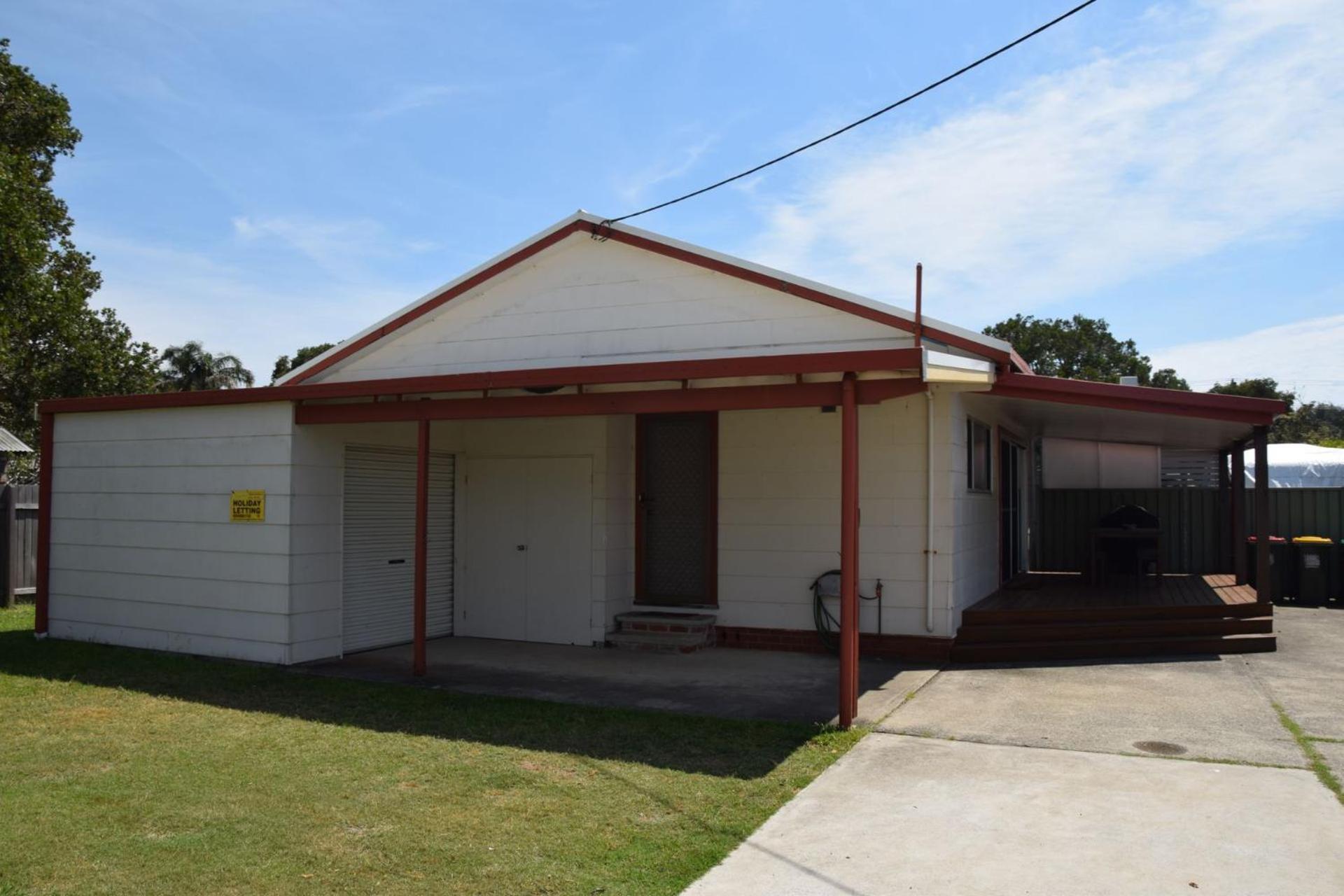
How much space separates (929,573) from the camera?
9.63 meters

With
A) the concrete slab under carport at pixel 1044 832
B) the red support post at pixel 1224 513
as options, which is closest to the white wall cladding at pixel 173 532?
the concrete slab under carport at pixel 1044 832

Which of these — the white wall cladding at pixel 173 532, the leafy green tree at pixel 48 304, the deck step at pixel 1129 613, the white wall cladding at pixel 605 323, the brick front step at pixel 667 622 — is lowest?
the brick front step at pixel 667 622

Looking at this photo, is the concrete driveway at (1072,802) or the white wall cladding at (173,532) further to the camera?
the white wall cladding at (173,532)

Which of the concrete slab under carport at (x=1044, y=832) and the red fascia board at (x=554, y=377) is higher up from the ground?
the red fascia board at (x=554, y=377)

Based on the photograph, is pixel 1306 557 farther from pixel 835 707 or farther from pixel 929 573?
pixel 835 707

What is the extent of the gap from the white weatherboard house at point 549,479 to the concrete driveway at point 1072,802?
219cm

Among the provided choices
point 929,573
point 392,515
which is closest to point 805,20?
point 929,573

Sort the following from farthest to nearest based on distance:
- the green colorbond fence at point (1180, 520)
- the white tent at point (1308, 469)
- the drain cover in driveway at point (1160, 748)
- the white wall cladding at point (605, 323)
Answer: the white tent at point (1308, 469)
the green colorbond fence at point (1180, 520)
the white wall cladding at point (605, 323)
the drain cover in driveway at point (1160, 748)

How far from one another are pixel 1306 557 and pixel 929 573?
323 inches

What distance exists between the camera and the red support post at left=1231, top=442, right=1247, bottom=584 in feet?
42.2

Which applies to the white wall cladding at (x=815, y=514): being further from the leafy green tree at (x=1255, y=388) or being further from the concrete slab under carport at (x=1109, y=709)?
the leafy green tree at (x=1255, y=388)

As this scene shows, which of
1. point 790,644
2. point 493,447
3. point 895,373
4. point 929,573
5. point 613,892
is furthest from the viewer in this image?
point 493,447

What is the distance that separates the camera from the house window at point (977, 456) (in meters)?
10.7

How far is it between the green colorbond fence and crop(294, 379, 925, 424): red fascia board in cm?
1073
